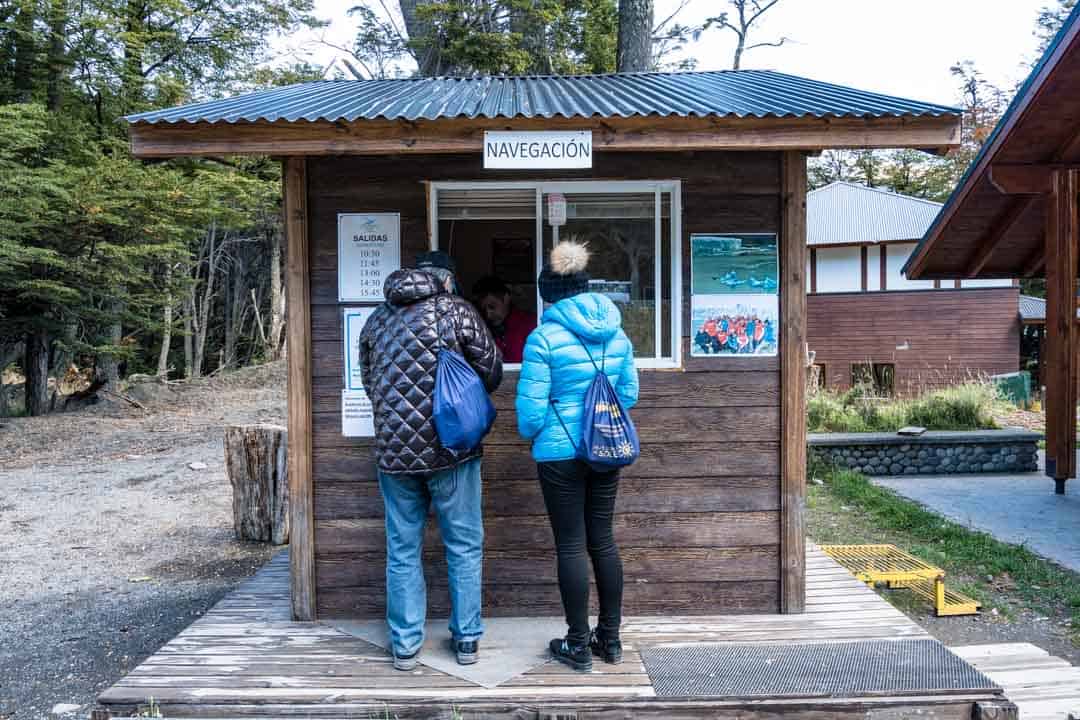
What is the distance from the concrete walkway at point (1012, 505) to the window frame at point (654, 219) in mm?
4506

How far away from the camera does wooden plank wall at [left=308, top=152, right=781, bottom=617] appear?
4.35 m

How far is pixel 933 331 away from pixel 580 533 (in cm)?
2137

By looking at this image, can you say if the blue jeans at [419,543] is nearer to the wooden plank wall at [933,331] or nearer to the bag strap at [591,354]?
the bag strap at [591,354]

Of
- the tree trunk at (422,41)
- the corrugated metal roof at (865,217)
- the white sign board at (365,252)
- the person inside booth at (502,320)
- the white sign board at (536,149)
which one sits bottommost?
the person inside booth at (502,320)

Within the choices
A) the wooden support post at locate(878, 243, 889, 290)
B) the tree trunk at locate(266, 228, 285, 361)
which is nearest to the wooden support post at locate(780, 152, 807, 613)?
the wooden support post at locate(878, 243, 889, 290)

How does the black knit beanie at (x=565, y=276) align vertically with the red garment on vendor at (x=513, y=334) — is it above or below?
above

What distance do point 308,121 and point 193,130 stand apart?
0.55 meters

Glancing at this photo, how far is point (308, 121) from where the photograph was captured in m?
3.78

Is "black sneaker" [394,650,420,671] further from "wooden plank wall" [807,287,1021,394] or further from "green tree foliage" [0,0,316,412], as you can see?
"wooden plank wall" [807,287,1021,394]

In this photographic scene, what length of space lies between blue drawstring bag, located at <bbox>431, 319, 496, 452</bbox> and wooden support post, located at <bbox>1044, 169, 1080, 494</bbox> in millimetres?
7807

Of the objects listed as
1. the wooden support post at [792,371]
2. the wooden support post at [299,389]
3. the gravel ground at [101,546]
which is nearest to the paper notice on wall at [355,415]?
the wooden support post at [299,389]

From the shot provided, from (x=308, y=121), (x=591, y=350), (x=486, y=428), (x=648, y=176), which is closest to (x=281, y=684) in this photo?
(x=486, y=428)

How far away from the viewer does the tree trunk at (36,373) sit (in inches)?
585

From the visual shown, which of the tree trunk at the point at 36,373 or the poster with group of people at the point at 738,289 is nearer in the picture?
the poster with group of people at the point at 738,289
